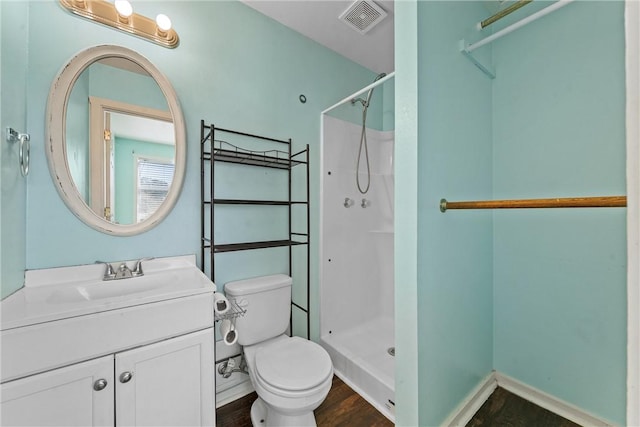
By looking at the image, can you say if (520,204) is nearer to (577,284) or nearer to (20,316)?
(577,284)

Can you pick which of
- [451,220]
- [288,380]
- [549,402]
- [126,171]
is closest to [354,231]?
[451,220]

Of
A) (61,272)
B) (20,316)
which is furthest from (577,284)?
(61,272)

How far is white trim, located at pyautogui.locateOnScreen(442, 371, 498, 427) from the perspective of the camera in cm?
121

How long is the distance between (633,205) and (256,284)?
5.12ft

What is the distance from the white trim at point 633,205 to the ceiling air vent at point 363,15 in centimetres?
178

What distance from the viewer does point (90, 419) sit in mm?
898

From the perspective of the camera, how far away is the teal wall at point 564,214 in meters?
1.20

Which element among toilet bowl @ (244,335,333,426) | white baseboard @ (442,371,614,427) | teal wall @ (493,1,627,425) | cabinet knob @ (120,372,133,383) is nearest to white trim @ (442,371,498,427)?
white baseboard @ (442,371,614,427)

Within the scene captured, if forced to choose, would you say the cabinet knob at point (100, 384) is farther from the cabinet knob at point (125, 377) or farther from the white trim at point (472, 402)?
the white trim at point (472, 402)

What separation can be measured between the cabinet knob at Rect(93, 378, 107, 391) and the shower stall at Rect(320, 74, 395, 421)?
1.35 m

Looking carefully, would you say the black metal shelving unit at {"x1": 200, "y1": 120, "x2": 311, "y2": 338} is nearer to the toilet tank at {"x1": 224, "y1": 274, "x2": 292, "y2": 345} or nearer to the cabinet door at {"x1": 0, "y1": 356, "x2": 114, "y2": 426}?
the toilet tank at {"x1": 224, "y1": 274, "x2": 292, "y2": 345}

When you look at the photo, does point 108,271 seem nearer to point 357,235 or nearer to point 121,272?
point 121,272

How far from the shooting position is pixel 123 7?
1256 millimetres

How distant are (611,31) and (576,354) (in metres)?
1.60
